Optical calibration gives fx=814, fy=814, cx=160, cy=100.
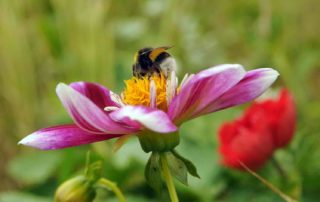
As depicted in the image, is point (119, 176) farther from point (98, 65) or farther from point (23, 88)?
point (23, 88)

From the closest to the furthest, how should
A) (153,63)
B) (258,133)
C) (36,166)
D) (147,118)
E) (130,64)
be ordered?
(147,118), (153,63), (258,133), (36,166), (130,64)

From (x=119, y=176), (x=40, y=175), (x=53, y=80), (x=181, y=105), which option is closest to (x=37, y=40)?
(x=53, y=80)

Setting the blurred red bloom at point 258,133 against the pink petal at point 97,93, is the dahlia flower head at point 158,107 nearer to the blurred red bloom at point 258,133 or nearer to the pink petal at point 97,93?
the pink petal at point 97,93

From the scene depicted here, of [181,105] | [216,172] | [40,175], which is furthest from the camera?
[40,175]

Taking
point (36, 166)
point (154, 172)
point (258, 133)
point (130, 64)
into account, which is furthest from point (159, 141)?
point (130, 64)

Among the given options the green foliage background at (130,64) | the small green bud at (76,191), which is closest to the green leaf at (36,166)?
the green foliage background at (130,64)

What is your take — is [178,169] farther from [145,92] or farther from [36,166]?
[36,166]
